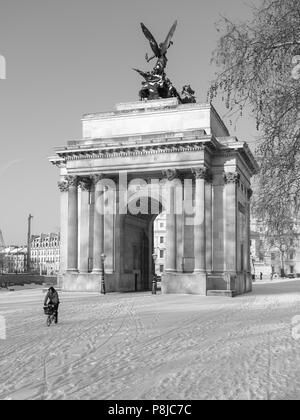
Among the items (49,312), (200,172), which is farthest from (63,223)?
(49,312)

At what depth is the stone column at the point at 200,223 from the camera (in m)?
40.5

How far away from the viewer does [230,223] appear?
4191 centimetres

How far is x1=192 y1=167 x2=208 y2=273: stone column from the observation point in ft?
133

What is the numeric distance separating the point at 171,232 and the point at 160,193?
3599 mm

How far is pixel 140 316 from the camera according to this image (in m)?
23.5

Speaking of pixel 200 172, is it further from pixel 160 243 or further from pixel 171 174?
pixel 160 243

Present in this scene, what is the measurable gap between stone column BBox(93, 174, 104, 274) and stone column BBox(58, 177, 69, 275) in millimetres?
3591

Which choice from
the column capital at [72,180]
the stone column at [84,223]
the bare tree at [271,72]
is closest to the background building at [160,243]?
the stone column at [84,223]

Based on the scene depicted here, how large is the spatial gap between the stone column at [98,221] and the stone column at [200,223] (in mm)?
7474

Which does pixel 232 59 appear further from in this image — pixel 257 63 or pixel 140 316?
pixel 140 316

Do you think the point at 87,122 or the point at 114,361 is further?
the point at 87,122

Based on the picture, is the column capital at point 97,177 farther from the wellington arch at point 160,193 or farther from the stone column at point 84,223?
the stone column at point 84,223
